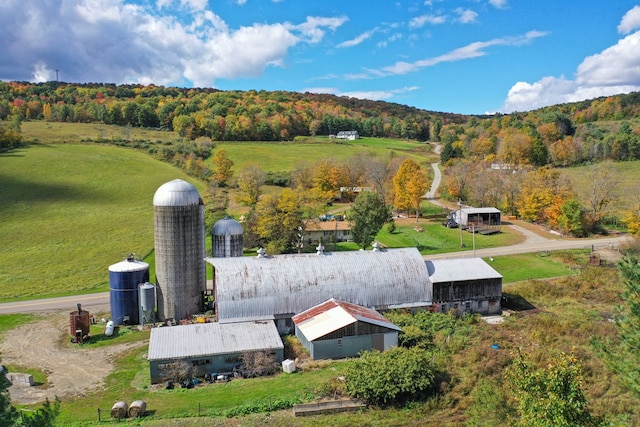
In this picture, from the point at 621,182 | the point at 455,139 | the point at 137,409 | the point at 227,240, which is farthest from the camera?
the point at 455,139

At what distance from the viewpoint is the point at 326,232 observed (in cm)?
6838

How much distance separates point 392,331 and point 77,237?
52029 millimetres

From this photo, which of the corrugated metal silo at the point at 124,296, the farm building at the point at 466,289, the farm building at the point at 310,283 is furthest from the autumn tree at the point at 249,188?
the farm building at the point at 466,289

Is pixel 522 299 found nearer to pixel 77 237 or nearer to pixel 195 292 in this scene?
pixel 195 292

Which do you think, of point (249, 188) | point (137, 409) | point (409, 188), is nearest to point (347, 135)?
point (249, 188)

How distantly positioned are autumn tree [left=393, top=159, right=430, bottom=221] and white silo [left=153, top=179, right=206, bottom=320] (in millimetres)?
45201

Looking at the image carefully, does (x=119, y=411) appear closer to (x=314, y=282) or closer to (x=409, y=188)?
(x=314, y=282)

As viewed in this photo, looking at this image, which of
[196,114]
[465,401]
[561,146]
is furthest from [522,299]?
[196,114]

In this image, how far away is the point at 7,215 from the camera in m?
75.7

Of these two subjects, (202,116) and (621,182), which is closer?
(621,182)

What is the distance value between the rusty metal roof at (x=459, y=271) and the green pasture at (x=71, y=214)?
31632mm

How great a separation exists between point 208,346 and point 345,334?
8771 mm

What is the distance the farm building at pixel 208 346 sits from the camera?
30156 mm

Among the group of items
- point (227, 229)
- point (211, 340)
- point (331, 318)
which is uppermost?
point (227, 229)
